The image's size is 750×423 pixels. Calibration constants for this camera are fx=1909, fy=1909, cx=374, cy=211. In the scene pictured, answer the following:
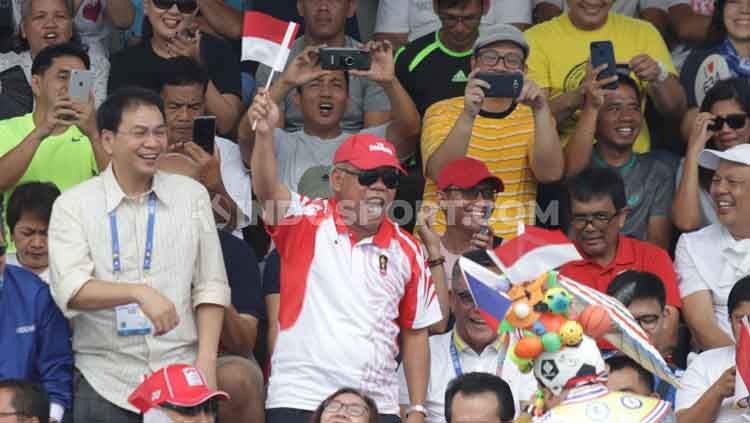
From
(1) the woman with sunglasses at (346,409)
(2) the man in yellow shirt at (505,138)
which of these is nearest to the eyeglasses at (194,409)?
(1) the woman with sunglasses at (346,409)

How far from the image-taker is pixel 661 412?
6.99 meters

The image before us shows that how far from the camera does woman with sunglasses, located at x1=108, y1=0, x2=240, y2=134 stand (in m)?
10.6

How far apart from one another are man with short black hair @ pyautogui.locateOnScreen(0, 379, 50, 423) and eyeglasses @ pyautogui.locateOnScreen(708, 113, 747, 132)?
4.24 m

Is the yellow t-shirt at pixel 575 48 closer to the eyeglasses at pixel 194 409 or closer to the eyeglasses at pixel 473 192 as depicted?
the eyeglasses at pixel 473 192

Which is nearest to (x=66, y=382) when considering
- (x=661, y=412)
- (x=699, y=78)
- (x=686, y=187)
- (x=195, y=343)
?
(x=195, y=343)

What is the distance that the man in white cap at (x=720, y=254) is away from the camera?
32.8 ft

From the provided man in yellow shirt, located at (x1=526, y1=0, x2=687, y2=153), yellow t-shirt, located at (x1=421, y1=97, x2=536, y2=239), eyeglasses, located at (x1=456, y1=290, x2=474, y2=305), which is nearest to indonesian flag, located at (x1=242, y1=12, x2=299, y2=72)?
yellow t-shirt, located at (x1=421, y1=97, x2=536, y2=239)

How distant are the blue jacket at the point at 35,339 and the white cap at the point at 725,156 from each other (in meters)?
3.64

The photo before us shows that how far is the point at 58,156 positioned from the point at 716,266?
3479mm

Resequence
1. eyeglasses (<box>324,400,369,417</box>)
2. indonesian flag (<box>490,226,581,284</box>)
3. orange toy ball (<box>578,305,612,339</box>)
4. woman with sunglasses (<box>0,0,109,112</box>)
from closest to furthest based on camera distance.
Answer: orange toy ball (<box>578,305,612,339</box>)
indonesian flag (<box>490,226,581,284</box>)
eyeglasses (<box>324,400,369,417</box>)
woman with sunglasses (<box>0,0,109,112</box>)

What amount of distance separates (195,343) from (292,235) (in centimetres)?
67

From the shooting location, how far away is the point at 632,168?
1067 centimetres

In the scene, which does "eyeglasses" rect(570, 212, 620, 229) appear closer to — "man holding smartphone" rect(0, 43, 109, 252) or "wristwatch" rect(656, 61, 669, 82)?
"wristwatch" rect(656, 61, 669, 82)

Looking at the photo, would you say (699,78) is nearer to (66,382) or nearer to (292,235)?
(292,235)
